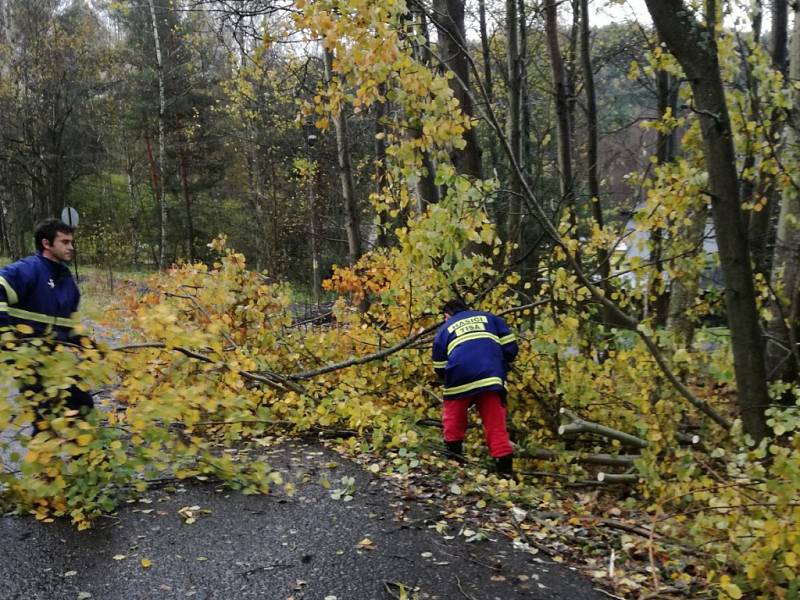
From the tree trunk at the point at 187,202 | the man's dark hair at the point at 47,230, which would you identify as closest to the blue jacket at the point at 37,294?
the man's dark hair at the point at 47,230

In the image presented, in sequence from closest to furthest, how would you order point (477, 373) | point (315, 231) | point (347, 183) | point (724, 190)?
point (724, 190) → point (477, 373) → point (347, 183) → point (315, 231)

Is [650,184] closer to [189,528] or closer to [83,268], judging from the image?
[189,528]

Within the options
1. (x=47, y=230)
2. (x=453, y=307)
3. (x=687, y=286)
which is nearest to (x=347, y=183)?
(x=453, y=307)

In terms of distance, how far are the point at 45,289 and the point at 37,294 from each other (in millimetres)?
62

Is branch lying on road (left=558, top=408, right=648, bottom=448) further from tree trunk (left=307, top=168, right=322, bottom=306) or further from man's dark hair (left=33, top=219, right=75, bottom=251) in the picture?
tree trunk (left=307, top=168, right=322, bottom=306)

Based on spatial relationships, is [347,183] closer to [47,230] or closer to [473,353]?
[473,353]

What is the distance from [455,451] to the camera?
16.4 feet

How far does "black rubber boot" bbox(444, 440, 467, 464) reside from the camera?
16.4ft

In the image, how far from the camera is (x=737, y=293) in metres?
3.78

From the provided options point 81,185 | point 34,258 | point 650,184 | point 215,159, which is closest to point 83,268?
point 81,185

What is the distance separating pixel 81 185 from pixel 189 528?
31808 mm

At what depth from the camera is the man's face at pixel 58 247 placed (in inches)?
159

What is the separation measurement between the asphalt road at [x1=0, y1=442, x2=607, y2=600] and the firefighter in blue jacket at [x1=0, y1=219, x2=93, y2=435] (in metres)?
0.90

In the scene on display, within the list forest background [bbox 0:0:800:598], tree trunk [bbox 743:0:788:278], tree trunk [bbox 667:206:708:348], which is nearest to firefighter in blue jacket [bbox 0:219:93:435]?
forest background [bbox 0:0:800:598]
